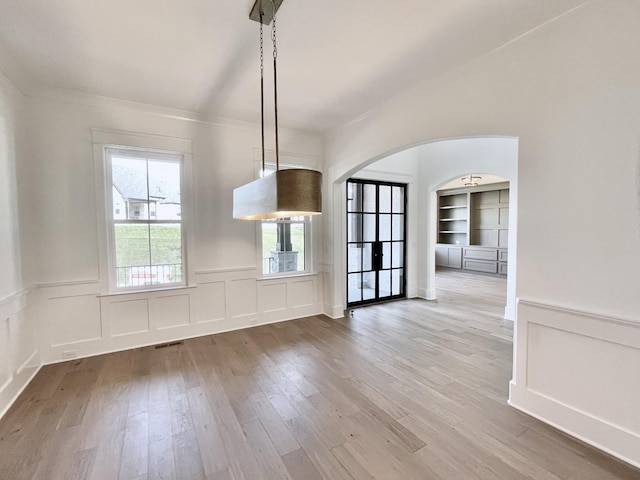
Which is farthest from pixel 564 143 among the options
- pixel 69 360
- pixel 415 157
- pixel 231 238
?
pixel 69 360

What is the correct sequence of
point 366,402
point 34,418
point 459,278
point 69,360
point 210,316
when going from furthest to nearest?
point 459,278
point 210,316
point 69,360
point 366,402
point 34,418

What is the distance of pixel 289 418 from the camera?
2.18 m

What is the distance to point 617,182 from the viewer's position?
178 centimetres

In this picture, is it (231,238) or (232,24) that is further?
(231,238)

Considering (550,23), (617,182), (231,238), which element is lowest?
(231,238)

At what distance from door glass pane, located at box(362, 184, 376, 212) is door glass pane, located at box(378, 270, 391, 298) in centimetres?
128

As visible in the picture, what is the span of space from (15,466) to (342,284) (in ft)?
12.6

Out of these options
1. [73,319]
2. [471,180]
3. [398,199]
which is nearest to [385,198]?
[398,199]

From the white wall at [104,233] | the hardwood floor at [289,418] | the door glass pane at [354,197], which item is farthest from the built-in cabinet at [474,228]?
the white wall at [104,233]

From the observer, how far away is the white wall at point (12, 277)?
7.83ft

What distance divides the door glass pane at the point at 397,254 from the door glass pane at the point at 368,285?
1.95 ft

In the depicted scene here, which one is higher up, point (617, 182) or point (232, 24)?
point (232, 24)

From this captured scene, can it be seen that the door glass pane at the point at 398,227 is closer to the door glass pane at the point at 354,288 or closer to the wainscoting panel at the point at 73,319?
the door glass pane at the point at 354,288

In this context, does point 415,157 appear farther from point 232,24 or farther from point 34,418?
point 34,418
